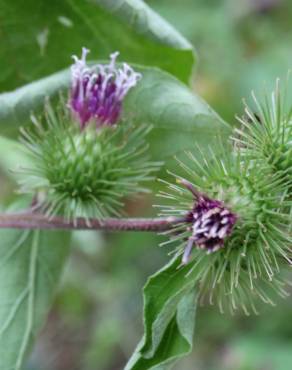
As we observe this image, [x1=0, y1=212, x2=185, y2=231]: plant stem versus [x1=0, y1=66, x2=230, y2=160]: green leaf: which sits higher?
[x1=0, y1=66, x2=230, y2=160]: green leaf

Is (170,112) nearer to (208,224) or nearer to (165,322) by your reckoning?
(208,224)

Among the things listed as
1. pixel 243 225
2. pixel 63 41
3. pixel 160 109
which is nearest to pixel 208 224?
pixel 243 225

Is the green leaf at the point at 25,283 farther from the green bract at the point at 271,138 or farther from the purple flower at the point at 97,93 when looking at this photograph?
the green bract at the point at 271,138

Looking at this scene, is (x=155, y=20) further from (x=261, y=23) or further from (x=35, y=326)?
(x=261, y=23)

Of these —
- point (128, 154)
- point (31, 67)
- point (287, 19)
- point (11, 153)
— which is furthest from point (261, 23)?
point (128, 154)

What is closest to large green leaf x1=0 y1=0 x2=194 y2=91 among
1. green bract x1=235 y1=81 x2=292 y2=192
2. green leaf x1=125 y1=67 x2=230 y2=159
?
green leaf x1=125 y1=67 x2=230 y2=159

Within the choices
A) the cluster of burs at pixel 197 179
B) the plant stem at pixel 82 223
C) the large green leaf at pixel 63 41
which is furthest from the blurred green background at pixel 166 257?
the cluster of burs at pixel 197 179

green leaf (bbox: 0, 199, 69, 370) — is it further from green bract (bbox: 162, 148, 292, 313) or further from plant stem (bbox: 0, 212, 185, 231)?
green bract (bbox: 162, 148, 292, 313)
